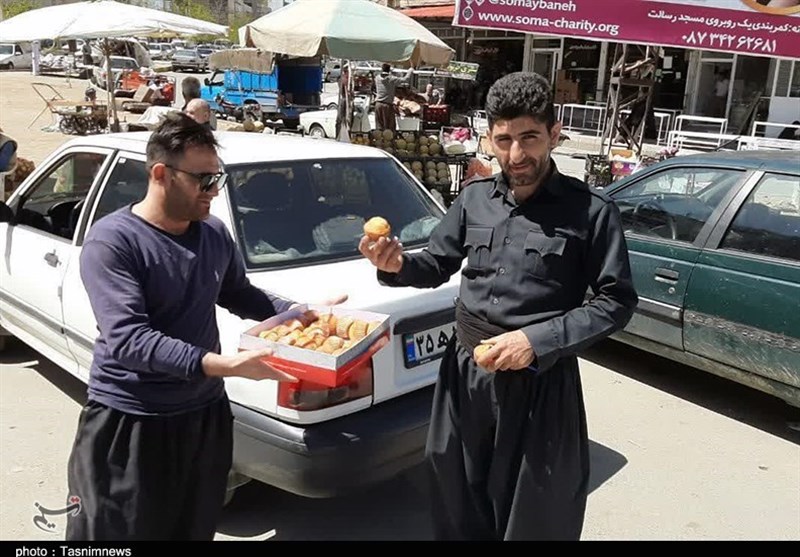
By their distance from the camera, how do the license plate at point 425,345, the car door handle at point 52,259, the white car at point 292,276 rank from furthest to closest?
the car door handle at point 52,259, the license plate at point 425,345, the white car at point 292,276

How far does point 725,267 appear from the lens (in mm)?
4477

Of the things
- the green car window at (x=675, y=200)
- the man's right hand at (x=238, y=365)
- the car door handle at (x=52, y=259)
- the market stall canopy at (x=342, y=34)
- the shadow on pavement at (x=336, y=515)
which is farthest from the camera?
the market stall canopy at (x=342, y=34)

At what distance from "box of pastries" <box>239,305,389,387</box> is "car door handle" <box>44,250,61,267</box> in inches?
83.1

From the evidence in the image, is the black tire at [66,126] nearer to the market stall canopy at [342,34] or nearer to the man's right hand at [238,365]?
the market stall canopy at [342,34]

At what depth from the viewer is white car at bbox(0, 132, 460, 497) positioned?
2834 mm

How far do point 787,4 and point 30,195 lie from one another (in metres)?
9.68

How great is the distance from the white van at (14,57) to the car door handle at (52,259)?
151 ft

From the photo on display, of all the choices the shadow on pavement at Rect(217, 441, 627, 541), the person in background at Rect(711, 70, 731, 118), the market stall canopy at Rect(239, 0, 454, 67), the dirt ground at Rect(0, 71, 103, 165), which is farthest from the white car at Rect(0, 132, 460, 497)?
the person in background at Rect(711, 70, 731, 118)

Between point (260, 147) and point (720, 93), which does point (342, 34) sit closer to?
point (260, 147)

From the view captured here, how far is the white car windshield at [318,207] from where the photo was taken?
3.38m

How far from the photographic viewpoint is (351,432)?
9.36 ft

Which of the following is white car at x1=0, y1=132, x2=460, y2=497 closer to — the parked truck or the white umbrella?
the white umbrella

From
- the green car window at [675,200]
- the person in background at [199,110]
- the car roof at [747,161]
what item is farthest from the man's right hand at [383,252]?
the person in background at [199,110]

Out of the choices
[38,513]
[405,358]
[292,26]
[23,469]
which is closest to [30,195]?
[23,469]
